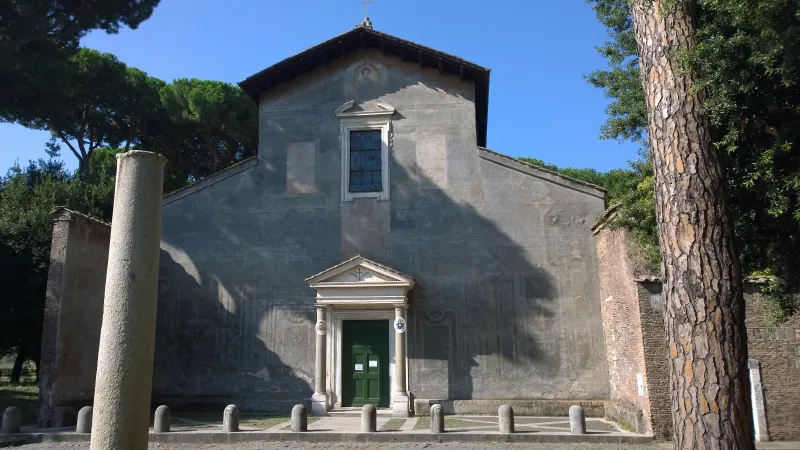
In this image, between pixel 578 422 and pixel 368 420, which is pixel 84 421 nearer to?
pixel 368 420

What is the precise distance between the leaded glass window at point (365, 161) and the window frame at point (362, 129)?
4.7 inches

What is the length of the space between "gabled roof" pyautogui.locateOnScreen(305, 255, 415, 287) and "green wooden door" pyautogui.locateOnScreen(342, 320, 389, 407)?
1.25 meters

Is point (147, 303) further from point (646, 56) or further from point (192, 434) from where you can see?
point (192, 434)

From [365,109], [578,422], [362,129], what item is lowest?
[578,422]

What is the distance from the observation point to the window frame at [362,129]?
15555 mm

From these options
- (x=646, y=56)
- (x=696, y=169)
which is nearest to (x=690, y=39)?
(x=646, y=56)

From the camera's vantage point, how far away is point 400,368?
1403cm

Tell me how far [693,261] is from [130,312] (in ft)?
14.7

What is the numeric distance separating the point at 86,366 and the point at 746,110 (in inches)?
538

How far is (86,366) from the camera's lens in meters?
13.7

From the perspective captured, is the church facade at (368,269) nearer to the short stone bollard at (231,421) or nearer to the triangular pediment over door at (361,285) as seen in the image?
the triangular pediment over door at (361,285)

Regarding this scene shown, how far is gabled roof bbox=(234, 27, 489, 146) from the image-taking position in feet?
51.6

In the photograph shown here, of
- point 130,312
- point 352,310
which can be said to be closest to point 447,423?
point 352,310

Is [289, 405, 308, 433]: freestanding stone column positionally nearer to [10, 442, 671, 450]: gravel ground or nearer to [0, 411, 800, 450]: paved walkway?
[0, 411, 800, 450]: paved walkway
